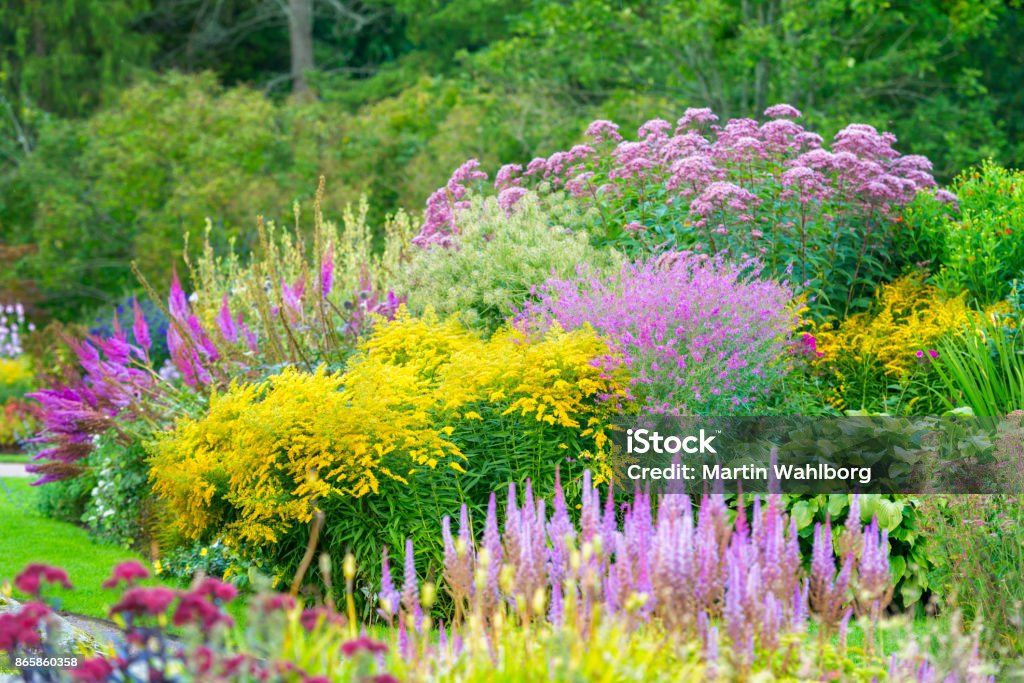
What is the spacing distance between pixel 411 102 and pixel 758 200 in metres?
11.6

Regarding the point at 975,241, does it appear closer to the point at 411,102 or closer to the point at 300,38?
the point at 411,102

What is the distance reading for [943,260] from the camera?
8.12 metres

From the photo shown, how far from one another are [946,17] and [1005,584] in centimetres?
1410

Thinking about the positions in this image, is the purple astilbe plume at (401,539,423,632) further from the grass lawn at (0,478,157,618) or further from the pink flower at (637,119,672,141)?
the pink flower at (637,119,672,141)

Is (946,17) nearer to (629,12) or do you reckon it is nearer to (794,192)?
(629,12)

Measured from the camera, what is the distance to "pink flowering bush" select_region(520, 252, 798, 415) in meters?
5.84

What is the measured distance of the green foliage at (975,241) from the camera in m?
7.64

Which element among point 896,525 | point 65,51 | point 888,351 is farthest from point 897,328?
point 65,51

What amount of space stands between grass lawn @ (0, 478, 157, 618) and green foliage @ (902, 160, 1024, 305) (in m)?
5.76

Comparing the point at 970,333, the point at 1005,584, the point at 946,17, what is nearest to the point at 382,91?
the point at 946,17

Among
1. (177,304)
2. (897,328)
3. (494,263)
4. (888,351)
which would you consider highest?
(494,263)

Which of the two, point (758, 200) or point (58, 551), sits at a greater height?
point (758, 200)

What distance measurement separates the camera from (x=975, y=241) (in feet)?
25.3

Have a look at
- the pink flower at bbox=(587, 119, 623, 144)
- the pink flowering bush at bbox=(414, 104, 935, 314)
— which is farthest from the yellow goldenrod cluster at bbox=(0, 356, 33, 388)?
the pink flower at bbox=(587, 119, 623, 144)
